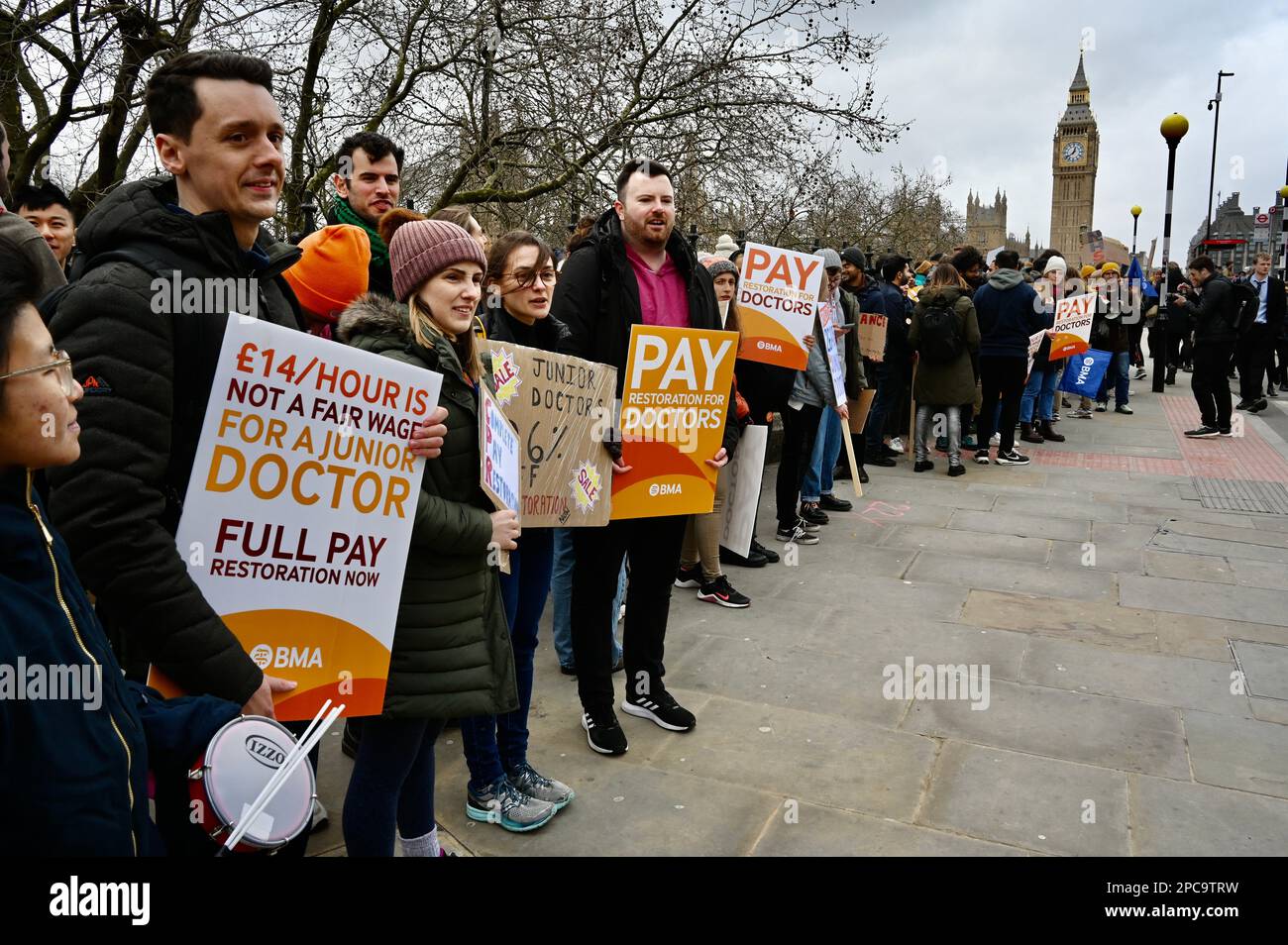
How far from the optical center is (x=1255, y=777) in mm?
3609

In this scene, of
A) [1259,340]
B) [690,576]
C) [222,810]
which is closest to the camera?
[222,810]

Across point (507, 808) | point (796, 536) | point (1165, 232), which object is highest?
point (1165, 232)

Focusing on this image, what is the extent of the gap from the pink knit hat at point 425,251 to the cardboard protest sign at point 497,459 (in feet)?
1.16

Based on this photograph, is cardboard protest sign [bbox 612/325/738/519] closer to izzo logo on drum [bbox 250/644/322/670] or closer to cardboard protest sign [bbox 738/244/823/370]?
izzo logo on drum [bbox 250/644/322/670]

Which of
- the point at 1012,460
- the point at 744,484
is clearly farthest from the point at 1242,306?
the point at 744,484

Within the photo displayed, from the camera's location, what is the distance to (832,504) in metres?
8.05

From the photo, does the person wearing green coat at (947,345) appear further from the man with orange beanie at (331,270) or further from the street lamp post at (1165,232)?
the street lamp post at (1165,232)

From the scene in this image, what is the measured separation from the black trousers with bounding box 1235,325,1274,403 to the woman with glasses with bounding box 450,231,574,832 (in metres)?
13.3

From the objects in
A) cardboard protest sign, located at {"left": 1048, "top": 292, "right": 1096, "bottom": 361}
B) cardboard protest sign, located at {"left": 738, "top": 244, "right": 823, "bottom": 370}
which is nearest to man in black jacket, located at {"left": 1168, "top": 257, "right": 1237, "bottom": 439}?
cardboard protest sign, located at {"left": 1048, "top": 292, "right": 1096, "bottom": 361}

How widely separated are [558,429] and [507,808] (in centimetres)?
133

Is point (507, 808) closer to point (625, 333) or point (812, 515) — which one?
point (625, 333)

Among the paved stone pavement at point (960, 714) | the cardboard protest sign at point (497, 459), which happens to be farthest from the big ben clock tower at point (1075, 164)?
the cardboard protest sign at point (497, 459)

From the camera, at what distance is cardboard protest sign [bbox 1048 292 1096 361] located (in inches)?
441

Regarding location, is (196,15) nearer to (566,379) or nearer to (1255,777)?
(566,379)
